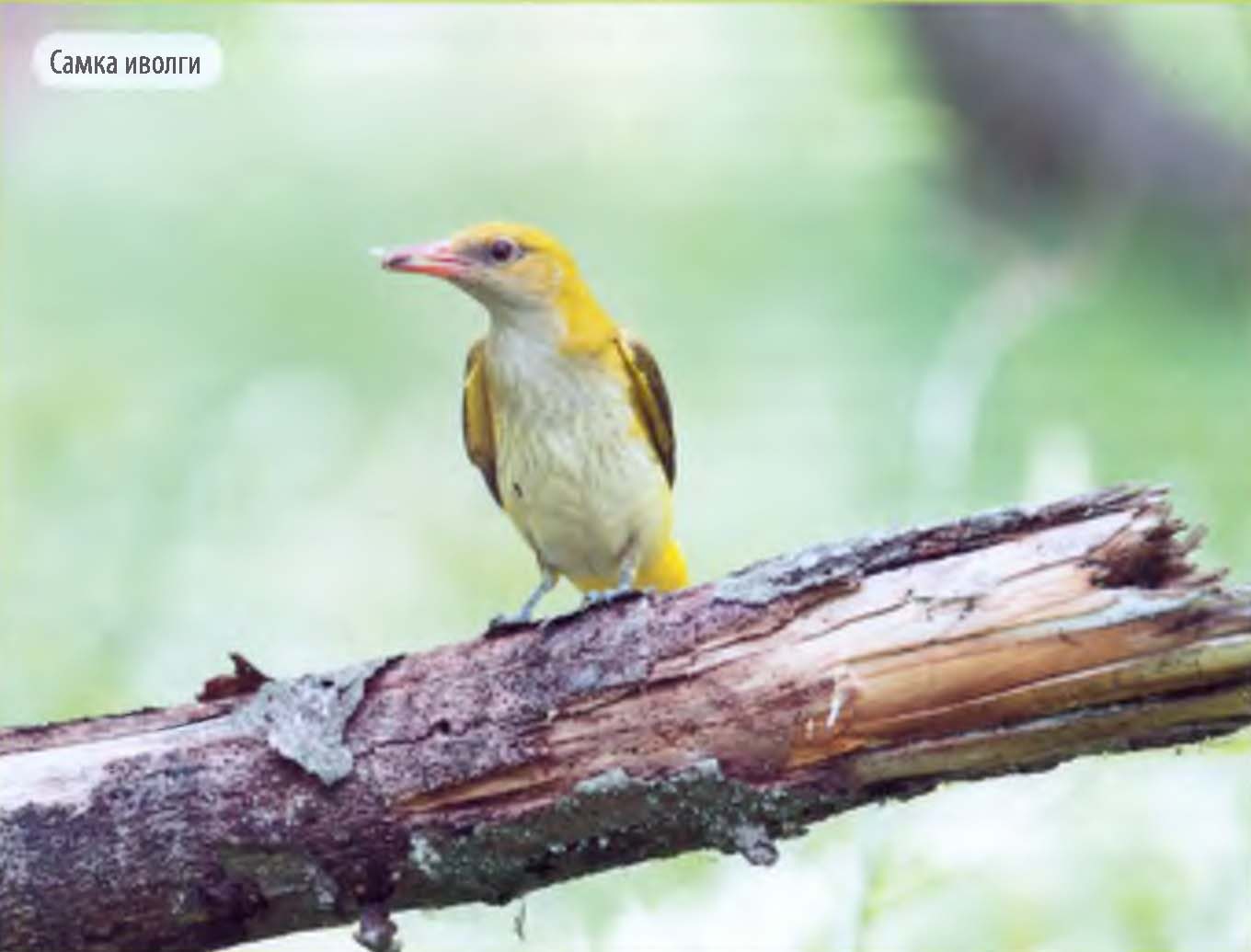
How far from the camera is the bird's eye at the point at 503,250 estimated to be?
355 centimetres

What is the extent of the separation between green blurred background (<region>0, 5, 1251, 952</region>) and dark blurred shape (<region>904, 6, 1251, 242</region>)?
0.03m

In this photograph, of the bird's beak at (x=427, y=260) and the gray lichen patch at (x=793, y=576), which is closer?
the gray lichen patch at (x=793, y=576)

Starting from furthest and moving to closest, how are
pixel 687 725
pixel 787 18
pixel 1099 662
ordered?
pixel 787 18
pixel 687 725
pixel 1099 662

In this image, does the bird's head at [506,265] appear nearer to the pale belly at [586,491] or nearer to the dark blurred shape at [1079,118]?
the pale belly at [586,491]

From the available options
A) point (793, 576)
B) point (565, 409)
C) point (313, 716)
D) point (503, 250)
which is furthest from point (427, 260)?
point (793, 576)

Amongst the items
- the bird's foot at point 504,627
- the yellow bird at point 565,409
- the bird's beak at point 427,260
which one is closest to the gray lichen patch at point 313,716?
the bird's foot at point 504,627

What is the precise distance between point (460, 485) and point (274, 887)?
1.77m

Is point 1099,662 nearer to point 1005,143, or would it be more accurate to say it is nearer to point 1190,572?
point 1190,572

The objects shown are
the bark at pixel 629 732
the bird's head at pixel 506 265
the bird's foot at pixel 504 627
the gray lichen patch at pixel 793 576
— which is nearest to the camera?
the bark at pixel 629 732

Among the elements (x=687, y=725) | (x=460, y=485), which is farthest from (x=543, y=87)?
(x=687, y=725)

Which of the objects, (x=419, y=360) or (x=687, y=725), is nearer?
(x=687, y=725)

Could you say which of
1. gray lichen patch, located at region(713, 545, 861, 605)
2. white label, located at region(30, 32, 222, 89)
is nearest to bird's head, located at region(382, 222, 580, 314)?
white label, located at region(30, 32, 222, 89)

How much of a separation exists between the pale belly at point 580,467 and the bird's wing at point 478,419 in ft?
0.35

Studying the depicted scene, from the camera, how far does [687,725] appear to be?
8.04 ft
